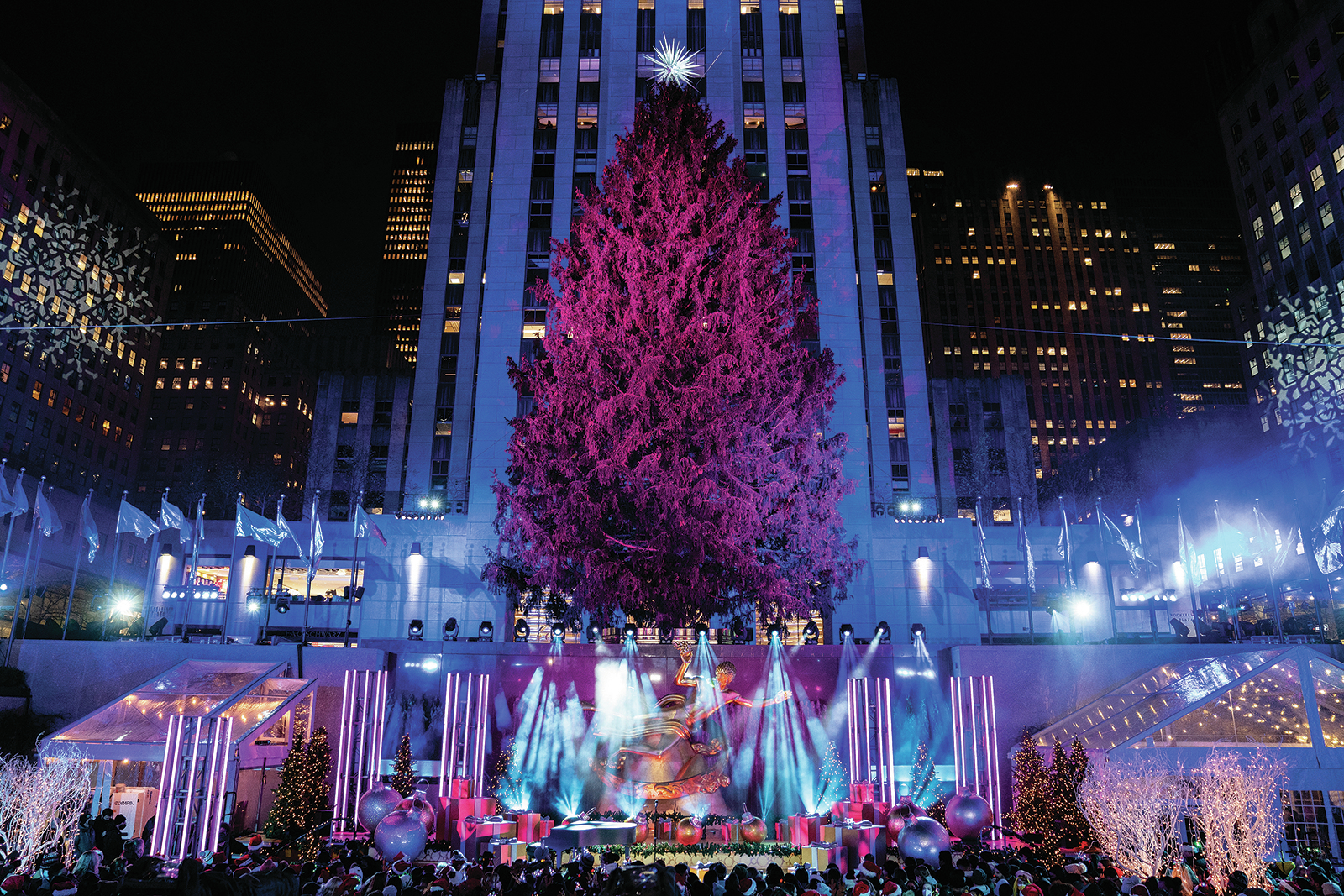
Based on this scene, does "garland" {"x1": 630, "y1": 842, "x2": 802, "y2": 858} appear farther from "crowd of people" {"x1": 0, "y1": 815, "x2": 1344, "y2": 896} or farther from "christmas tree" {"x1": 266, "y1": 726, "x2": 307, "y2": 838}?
"christmas tree" {"x1": 266, "y1": 726, "x2": 307, "y2": 838}

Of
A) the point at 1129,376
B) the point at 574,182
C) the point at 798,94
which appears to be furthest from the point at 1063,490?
the point at 574,182

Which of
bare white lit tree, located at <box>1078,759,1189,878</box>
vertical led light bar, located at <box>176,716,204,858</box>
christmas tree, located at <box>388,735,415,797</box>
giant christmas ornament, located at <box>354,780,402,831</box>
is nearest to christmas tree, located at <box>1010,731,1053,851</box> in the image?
bare white lit tree, located at <box>1078,759,1189,878</box>

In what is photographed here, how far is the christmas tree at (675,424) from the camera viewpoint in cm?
2458

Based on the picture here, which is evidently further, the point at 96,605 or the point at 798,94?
the point at 96,605

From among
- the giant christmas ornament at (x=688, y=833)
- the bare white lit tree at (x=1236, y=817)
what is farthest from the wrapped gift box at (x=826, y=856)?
the bare white lit tree at (x=1236, y=817)

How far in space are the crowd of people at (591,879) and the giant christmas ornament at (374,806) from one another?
8.19 feet

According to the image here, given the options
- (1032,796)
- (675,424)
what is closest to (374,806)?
(675,424)

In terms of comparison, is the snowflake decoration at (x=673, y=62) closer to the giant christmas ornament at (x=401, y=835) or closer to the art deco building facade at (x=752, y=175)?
the art deco building facade at (x=752, y=175)

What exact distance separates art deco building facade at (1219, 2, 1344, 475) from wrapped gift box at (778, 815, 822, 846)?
54728 millimetres

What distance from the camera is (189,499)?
87.3 meters

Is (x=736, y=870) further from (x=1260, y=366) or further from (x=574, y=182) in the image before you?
(x=1260, y=366)

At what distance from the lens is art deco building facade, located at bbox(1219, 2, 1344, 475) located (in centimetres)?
6303

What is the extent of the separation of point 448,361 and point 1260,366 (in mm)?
76545

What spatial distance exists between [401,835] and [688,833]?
660cm
